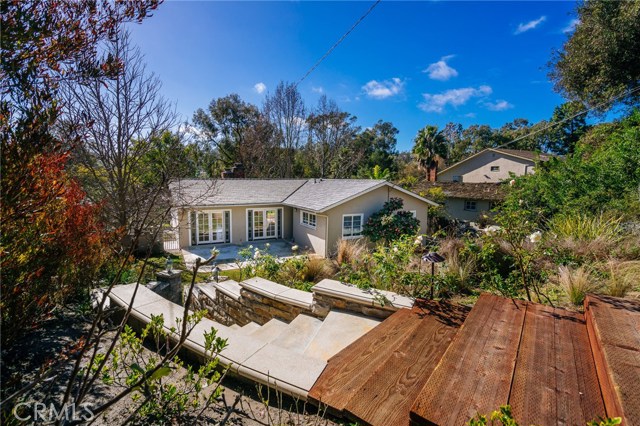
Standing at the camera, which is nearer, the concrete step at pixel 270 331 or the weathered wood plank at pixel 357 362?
the weathered wood plank at pixel 357 362

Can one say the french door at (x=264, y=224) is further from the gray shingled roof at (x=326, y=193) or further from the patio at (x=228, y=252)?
the gray shingled roof at (x=326, y=193)

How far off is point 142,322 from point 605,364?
14.2 ft

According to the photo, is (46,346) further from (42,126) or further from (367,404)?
(367,404)

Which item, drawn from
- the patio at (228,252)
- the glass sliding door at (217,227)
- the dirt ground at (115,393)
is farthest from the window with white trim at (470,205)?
the dirt ground at (115,393)

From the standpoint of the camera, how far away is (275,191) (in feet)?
61.7

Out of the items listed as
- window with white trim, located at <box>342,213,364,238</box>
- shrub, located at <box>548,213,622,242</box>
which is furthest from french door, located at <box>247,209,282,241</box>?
shrub, located at <box>548,213,622,242</box>

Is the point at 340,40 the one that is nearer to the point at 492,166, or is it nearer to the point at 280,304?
the point at 280,304

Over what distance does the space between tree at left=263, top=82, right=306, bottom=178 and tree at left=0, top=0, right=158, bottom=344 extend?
30.3 m

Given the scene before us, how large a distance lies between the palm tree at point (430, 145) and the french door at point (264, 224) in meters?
19.0

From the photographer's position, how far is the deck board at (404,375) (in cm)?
189

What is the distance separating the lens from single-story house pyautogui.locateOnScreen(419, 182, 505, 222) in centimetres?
2284

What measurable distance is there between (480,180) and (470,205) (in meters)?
6.55

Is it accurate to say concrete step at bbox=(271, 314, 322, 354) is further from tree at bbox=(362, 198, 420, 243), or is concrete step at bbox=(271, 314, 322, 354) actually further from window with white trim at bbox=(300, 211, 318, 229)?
window with white trim at bbox=(300, 211, 318, 229)

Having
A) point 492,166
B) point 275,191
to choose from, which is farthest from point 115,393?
point 492,166
